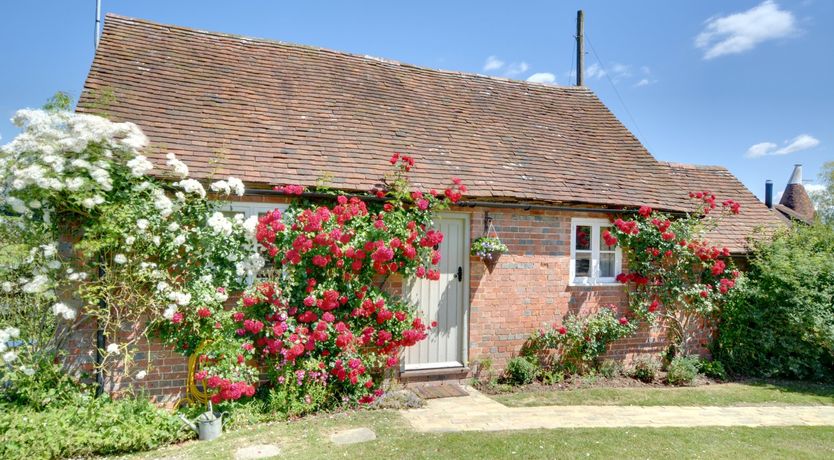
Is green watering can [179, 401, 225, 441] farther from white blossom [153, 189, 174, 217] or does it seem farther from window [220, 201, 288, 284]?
white blossom [153, 189, 174, 217]

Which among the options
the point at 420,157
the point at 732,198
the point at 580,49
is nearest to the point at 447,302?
the point at 420,157

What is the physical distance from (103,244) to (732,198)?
564 inches

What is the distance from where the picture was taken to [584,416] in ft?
20.9

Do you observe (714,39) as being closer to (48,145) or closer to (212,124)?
(212,124)

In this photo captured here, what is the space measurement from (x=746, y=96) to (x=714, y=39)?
3.05 meters

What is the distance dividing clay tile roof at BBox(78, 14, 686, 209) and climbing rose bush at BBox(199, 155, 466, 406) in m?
0.62

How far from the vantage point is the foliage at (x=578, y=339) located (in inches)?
318

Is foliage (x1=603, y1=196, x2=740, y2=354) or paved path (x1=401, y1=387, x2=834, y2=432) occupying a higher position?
foliage (x1=603, y1=196, x2=740, y2=354)

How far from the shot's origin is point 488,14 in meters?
10.3

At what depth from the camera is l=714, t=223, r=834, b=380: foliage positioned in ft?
28.3

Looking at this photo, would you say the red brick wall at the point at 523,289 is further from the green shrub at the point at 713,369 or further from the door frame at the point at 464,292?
the green shrub at the point at 713,369

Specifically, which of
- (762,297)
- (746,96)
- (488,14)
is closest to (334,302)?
(488,14)

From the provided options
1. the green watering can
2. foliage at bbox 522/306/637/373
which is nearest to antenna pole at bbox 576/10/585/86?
foliage at bbox 522/306/637/373

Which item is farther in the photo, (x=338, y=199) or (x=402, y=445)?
(x=338, y=199)
